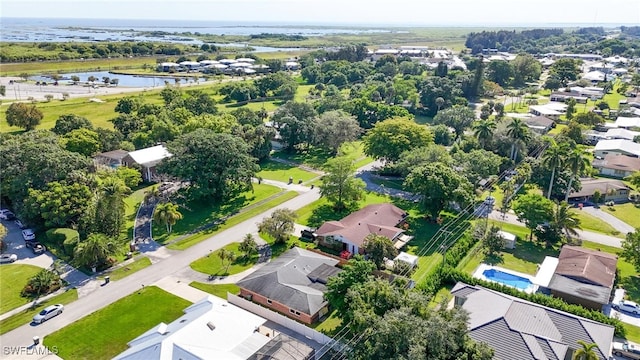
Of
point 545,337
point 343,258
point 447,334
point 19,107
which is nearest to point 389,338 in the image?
point 447,334

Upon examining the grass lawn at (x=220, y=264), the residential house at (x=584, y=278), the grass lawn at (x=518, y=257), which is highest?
the residential house at (x=584, y=278)

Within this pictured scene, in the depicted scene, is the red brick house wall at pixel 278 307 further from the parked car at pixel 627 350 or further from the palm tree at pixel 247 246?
the parked car at pixel 627 350

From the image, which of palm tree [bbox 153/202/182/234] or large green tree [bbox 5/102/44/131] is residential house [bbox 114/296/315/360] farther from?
large green tree [bbox 5/102/44/131]

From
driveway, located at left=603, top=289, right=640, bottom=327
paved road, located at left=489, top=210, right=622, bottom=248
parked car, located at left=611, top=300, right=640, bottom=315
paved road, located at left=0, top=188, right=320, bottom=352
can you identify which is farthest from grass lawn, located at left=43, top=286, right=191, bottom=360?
paved road, located at left=489, top=210, right=622, bottom=248

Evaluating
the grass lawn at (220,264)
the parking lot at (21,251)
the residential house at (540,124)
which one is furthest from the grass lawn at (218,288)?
the residential house at (540,124)

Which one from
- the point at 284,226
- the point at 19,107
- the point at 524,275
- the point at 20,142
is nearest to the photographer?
the point at 524,275

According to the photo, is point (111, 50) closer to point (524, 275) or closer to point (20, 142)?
point (20, 142)

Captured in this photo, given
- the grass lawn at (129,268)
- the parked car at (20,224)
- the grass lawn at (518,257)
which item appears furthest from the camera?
the parked car at (20,224)
